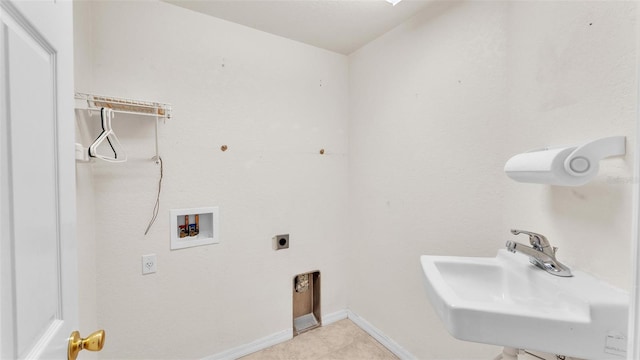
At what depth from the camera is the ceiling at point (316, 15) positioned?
155 centimetres

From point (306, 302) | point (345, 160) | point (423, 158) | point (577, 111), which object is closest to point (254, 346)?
point (306, 302)

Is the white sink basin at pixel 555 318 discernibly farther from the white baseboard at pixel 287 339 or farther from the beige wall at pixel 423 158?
the white baseboard at pixel 287 339

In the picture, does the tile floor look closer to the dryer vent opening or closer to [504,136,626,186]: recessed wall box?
the dryer vent opening

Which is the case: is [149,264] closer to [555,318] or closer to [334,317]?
[334,317]

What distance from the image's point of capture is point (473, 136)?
137cm

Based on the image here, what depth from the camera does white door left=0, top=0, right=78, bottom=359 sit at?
0.38 m

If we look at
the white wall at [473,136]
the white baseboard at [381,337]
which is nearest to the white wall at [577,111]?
the white wall at [473,136]

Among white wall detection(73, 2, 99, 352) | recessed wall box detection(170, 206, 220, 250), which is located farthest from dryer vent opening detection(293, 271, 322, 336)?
white wall detection(73, 2, 99, 352)

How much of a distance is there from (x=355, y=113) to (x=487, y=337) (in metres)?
1.74

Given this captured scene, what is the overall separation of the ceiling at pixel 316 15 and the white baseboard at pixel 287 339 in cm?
224

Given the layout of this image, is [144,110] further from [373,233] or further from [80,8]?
[373,233]

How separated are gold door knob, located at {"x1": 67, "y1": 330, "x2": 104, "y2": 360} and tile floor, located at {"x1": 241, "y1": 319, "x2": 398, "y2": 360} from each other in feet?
4.85

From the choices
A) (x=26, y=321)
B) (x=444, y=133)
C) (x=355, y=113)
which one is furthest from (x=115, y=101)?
(x=444, y=133)

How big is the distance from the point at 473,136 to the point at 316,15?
1221 millimetres
